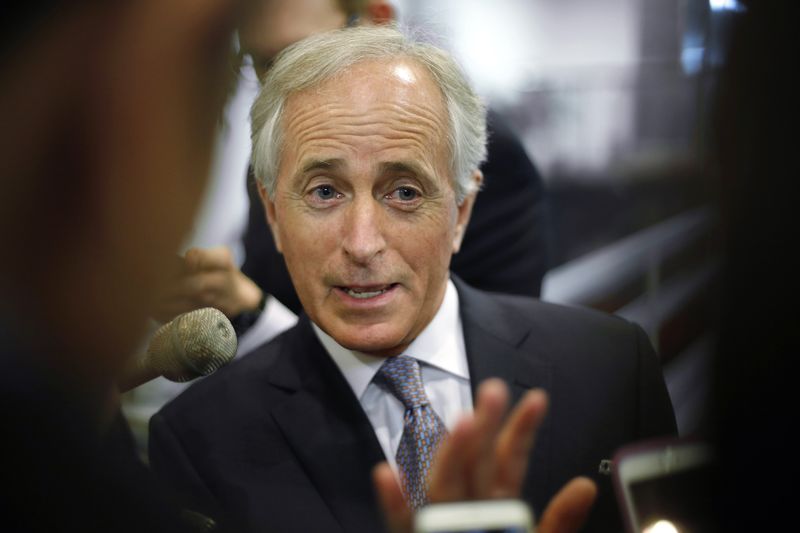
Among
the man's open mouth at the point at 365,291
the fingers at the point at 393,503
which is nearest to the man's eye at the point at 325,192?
the man's open mouth at the point at 365,291

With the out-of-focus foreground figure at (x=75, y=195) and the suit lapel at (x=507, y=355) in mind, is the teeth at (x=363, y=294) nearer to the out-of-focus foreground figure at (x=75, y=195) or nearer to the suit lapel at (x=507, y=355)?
the suit lapel at (x=507, y=355)

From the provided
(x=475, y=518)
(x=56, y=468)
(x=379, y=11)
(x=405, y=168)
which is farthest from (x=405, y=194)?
(x=56, y=468)

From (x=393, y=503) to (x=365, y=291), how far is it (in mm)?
261

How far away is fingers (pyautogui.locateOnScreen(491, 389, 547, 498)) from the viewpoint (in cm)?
91

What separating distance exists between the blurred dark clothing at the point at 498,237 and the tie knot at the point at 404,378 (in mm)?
177

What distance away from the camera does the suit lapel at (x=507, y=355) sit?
3.42 feet

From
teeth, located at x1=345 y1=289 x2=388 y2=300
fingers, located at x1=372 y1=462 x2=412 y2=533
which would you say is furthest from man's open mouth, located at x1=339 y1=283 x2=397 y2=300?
fingers, located at x1=372 y1=462 x2=412 y2=533

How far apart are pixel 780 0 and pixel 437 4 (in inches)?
16.9

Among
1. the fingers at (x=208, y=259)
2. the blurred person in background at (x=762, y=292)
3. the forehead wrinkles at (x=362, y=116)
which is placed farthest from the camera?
the fingers at (x=208, y=259)

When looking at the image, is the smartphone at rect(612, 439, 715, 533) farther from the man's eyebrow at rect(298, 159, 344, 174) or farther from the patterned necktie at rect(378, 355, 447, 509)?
the man's eyebrow at rect(298, 159, 344, 174)

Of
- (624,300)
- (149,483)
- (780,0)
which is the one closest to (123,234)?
(149,483)

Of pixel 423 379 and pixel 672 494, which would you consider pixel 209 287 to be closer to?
pixel 423 379

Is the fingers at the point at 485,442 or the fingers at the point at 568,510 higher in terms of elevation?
the fingers at the point at 485,442

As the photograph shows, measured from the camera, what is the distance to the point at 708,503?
97 cm
